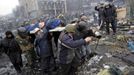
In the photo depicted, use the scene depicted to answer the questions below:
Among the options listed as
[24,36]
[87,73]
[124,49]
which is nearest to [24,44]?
[24,36]

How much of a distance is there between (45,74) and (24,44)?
Result: 3.79ft

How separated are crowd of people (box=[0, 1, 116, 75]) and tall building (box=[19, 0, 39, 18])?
36.3 meters

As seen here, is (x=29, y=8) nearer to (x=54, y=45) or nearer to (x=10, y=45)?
(x=10, y=45)

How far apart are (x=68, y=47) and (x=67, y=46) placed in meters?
0.03

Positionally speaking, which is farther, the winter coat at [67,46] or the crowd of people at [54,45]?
the crowd of people at [54,45]

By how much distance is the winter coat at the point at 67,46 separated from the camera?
4703 millimetres

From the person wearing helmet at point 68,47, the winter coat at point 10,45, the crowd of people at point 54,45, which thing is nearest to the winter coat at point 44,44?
the crowd of people at point 54,45

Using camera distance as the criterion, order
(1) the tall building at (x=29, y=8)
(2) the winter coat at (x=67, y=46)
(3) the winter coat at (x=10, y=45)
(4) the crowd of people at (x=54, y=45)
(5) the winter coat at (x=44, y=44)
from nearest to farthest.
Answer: (2) the winter coat at (x=67, y=46) < (4) the crowd of people at (x=54, y=45) < (5) the winter coat at (x=44, y=44) < (3) the winter coat at (x=10, y=45) < (1) the tall building at (x=29, y=8)

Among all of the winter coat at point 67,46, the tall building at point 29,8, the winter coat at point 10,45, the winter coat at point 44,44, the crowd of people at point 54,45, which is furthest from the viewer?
the tall building at point 29,8

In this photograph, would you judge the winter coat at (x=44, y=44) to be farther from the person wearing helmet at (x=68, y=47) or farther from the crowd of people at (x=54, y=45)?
the person wearing helmet at (x=68, y=47)

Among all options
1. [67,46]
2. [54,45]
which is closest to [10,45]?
[54,45]

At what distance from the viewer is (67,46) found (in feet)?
15.7

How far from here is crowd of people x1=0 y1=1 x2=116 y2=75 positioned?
4875 millimetres

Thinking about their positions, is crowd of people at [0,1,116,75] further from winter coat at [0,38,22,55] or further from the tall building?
the tall building
